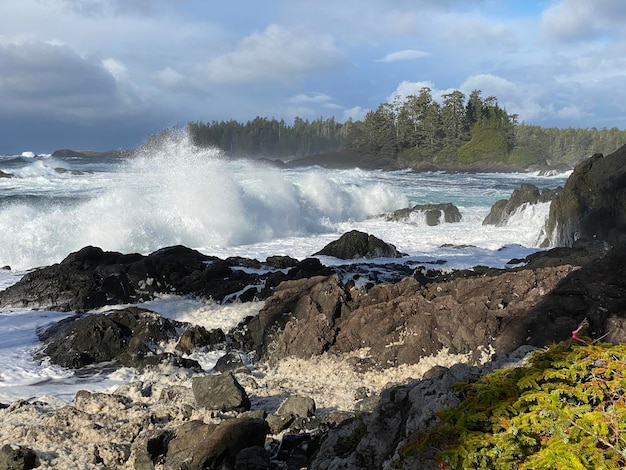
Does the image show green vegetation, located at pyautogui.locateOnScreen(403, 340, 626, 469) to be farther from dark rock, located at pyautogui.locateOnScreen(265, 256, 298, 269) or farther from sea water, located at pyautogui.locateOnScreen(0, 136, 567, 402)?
dark rock, located at pyautogui.locateOnScreen(265, 256, 298, 269)

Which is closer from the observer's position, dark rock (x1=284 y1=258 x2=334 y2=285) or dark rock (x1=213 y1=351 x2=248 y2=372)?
dark rock (x1=213 y1=351 x2=248 y2=372)

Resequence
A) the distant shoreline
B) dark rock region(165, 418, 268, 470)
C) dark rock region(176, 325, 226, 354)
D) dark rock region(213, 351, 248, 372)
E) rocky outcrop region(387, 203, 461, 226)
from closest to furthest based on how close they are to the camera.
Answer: dark rock region(165, 418, 268, 470), dark rock region(213, 351, 248, 372), dark rock region(176, 325, 226, 354), rocky outcrop region(387, 203, 461, 226), the distant shoreline

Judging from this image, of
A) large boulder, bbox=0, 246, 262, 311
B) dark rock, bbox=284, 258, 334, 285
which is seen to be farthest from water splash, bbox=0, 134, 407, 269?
dark rock, bbox=284, 258, 334, 285

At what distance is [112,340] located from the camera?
7.99 m

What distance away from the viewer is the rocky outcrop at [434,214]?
2555 cm

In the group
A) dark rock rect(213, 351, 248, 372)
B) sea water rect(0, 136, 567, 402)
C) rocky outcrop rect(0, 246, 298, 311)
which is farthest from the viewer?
rocky outcrop rect(0, 246, 298, 311)

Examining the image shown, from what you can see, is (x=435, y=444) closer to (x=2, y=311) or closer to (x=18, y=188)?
(x=2, y=311)

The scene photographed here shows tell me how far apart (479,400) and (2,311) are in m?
9.86

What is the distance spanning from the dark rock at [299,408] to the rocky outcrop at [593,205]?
411 inches

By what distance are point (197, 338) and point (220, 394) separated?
277 centimetres

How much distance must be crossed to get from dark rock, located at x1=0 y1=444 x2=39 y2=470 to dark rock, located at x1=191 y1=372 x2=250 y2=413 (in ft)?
5.14

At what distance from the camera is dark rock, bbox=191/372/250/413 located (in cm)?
545

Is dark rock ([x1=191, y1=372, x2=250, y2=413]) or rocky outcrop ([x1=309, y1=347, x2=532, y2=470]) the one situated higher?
rocky outcrop ([x1=309, y1=347, x2=532, y2=470])

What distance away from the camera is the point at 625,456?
197cm
